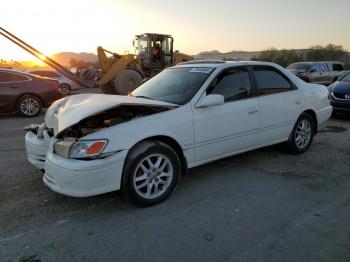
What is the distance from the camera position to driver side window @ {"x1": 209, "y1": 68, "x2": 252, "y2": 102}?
4695 millimetres

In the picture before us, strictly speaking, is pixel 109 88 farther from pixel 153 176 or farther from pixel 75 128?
pixel 153 176

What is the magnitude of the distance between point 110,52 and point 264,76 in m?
12.0

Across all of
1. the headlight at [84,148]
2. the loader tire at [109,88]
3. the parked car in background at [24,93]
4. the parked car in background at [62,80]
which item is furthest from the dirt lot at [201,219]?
the parked car in background at [62,80]

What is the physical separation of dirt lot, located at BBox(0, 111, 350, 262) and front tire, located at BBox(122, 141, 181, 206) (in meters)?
0.15

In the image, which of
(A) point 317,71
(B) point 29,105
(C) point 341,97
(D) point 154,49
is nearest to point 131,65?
(D) point 154,49

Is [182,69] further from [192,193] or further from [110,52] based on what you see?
[110,52]

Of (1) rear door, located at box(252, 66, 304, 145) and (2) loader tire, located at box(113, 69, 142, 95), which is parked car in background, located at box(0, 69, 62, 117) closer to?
(2) loader tire, located at box(113, 69, 142, 95)

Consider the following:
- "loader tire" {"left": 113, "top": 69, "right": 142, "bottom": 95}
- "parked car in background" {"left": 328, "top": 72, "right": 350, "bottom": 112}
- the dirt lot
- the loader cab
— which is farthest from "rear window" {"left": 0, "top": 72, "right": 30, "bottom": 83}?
"parked car in background" {"left": 328, "top": 72, "right": 350, "bottom": 112}

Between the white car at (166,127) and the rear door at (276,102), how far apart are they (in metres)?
0.02

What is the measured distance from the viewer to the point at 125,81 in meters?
15.0

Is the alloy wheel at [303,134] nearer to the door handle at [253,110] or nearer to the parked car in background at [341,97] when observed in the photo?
the door handle at [253,110]

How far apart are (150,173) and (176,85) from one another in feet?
4.81

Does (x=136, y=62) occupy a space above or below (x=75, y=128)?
above

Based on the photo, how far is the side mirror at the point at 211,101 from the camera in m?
4.27
